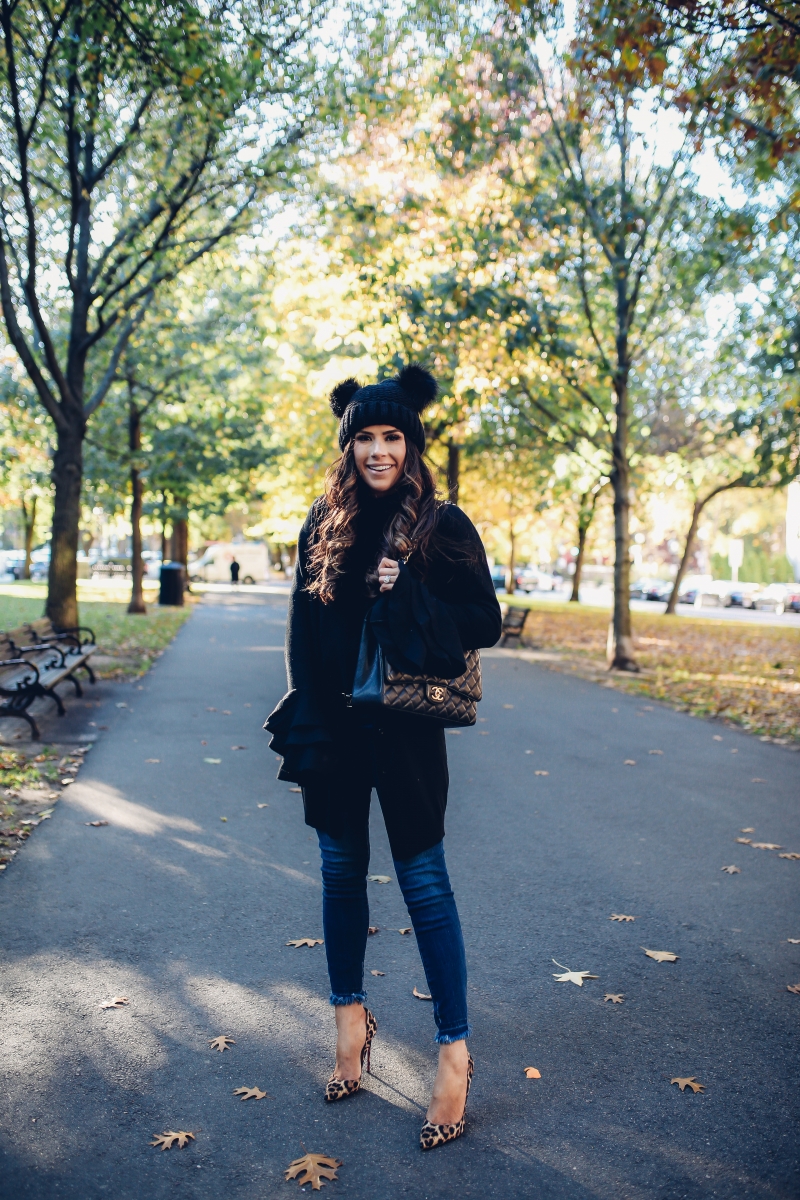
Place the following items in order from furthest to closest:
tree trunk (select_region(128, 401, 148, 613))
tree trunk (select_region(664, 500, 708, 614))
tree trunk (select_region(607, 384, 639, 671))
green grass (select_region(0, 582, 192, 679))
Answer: tree trunk (select_region(664, 500, 708, 614)) → tree trunk (select_region(128, 401, 148, 613)) → tree trunk (select_region(607, 384, 639, 671)) → green grass (select_region(0, 582, 192, 679))

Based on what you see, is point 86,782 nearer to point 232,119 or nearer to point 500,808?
point 500,808

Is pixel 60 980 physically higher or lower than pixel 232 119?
lower

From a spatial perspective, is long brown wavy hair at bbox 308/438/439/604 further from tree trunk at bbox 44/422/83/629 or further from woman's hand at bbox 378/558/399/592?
tree trunk at bbox 44/422/83/629

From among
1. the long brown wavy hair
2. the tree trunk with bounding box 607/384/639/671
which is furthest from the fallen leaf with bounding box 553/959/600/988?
the tree trunk with bounding box 607/384/639/671

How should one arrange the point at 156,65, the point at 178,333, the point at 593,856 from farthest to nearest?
the point at 178,333, the point at 156,65, the point at 593,856

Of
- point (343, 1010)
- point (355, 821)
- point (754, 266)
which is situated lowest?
point (343, 1010)

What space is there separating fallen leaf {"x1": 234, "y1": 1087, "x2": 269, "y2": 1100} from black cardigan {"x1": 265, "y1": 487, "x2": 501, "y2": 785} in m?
0.93

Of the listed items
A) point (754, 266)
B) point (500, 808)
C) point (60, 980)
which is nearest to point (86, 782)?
point (500, 808)

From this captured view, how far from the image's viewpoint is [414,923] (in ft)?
9.50

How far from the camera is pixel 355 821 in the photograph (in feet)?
9.59

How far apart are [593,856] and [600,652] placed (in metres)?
14.6

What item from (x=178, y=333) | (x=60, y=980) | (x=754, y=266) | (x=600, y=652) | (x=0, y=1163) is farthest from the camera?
(x=178, y=333)

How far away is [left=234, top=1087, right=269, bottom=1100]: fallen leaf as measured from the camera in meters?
2.93

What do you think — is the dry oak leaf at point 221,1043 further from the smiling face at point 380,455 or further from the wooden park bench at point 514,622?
the wooden park bench at point 514,622
